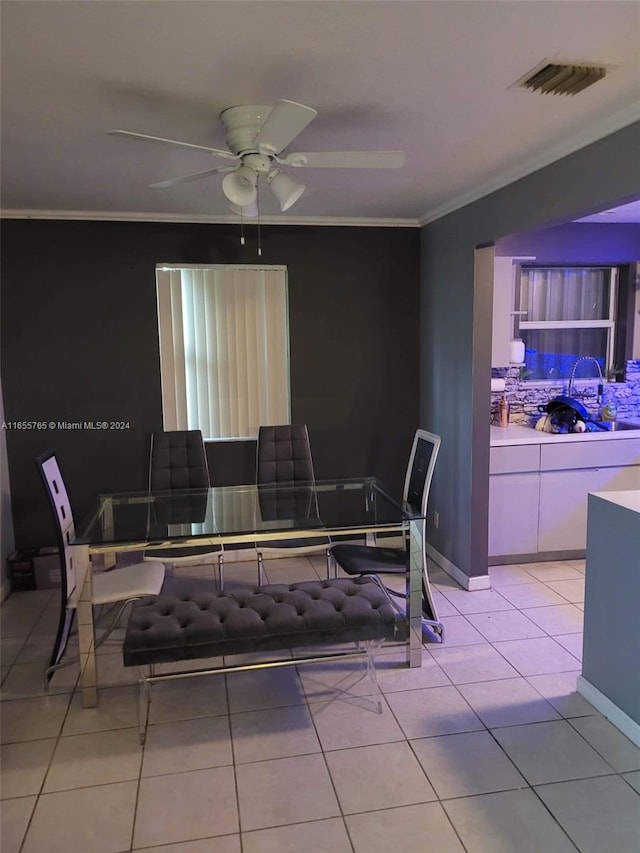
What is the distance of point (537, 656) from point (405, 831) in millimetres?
1373

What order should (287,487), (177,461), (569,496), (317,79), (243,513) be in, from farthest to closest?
(569,496) < (177,461) < (287,487) < (243,513) < (317,79)

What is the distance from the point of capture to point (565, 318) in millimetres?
4902

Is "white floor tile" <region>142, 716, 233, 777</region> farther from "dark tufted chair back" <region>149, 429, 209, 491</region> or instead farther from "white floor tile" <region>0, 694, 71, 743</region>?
"dark tufted chair back" <region>149, 429, 209, 491</region>

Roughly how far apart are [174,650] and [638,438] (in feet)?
11.1

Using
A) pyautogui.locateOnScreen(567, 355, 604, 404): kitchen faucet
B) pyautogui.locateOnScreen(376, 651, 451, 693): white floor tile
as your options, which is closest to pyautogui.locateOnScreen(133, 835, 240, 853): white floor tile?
pyautogui.locateOnScreen(376, 651, 451, 693): white floor tile

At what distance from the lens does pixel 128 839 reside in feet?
6.56

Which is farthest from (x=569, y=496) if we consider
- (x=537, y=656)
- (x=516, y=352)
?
(x=537, y=656)

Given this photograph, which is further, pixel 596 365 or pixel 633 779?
pixel 596 365

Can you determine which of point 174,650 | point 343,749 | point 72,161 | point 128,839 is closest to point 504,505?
point 343,749

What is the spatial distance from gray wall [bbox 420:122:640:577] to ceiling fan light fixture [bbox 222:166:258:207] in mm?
1439

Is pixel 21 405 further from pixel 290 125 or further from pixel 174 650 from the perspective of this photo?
pixel 290 125

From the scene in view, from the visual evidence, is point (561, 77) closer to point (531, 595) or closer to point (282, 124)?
point (282, 124)

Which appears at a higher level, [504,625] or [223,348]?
[223,348]

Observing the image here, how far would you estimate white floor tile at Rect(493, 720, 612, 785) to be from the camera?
2268 mm
